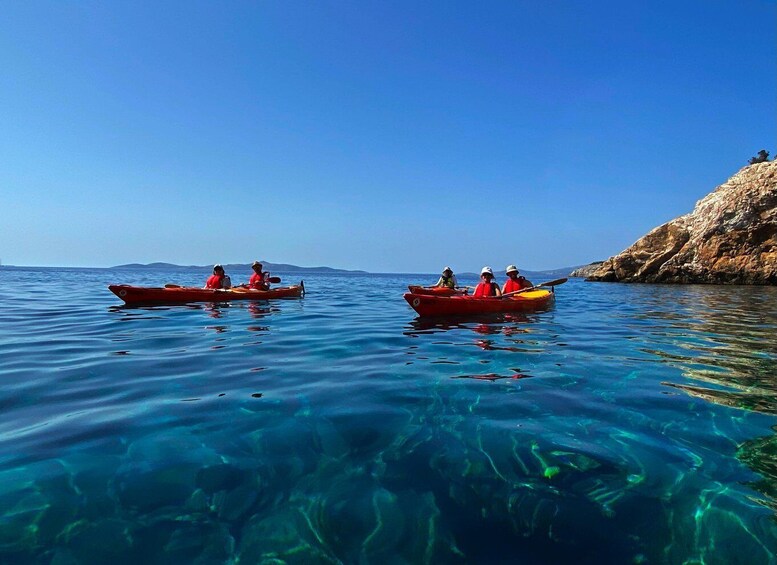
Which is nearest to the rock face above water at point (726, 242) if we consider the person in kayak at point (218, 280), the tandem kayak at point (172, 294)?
the tandem kayak at point (172, 294)

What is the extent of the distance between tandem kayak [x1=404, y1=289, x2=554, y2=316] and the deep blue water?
5.81 m

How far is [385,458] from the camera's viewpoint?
3869 millimetres

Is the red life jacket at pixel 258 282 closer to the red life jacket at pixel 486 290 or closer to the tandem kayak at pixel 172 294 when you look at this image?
the tandem kayak at pixel 172 294

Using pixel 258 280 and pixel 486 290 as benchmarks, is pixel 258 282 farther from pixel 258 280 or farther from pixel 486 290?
pixel 486 290

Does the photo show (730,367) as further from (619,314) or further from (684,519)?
(619,314)

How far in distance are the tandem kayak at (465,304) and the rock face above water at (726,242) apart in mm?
32745

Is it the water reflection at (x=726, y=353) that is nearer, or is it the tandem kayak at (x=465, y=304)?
the water reflection at (x=726, y=353)

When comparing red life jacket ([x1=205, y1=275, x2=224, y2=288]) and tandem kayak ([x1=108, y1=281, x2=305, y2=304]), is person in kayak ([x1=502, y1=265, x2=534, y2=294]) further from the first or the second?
red life jacket ([x1=205, y1=275, x2=224, y2=288])

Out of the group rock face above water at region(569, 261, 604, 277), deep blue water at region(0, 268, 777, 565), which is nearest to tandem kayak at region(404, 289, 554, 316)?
deep blue water at region(0, 268, 777, 565)

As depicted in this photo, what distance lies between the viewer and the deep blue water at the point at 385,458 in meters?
2.86

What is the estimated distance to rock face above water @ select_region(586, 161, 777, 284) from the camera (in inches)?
1457

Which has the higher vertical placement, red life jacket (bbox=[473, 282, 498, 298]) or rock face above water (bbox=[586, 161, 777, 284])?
rock face above water (bbox=[586, 161, 777, 284])

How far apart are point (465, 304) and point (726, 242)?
37178 millimetres

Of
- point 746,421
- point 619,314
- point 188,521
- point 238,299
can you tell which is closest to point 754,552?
point 746,421
